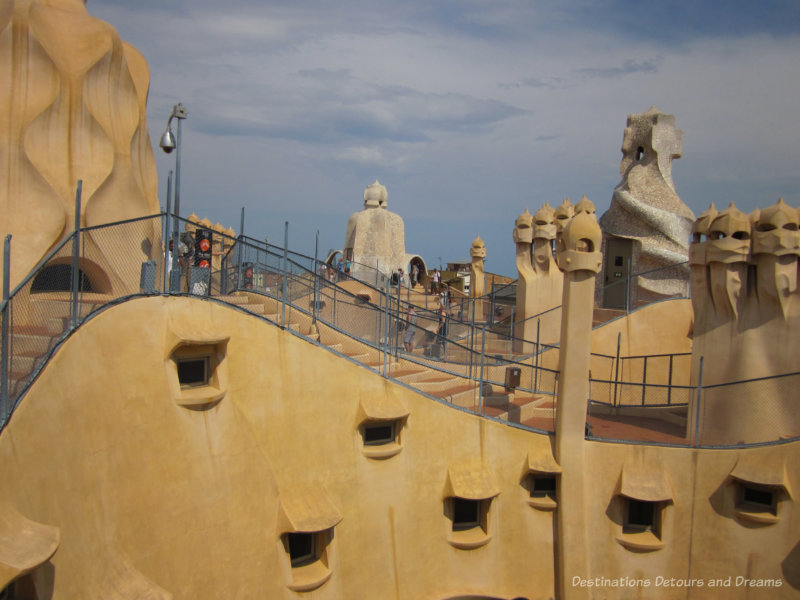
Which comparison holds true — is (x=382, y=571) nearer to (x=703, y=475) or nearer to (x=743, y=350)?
(x=703, y=475)

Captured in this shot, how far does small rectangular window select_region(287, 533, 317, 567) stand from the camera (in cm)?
946

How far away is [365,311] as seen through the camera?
39.7ft

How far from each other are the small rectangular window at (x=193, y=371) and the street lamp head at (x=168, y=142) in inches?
145

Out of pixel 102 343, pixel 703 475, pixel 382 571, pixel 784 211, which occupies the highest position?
pixel 784 211

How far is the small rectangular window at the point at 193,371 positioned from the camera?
334 inches

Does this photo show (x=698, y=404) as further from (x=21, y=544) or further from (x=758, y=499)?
(x=21, y=544)

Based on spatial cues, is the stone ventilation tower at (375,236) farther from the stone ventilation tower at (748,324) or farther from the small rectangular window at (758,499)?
the small rectangular window at (758,499)

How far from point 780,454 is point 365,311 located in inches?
310

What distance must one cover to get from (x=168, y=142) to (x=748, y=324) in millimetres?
11139

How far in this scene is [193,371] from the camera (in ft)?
28.3

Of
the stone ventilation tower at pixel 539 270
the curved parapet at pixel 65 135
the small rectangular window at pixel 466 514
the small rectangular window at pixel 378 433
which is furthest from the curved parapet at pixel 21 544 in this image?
the stone ventilation tower at pixel 539 270

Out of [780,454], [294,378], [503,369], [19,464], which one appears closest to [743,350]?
[780,454]

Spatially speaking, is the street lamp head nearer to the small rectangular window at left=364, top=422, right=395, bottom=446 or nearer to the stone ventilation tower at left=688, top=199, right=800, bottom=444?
the small rectangular window at left=364, top=422, right=395, bottom=446

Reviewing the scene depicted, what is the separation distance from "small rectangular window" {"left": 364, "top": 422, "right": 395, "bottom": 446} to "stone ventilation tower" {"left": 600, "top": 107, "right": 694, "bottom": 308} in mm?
11674
